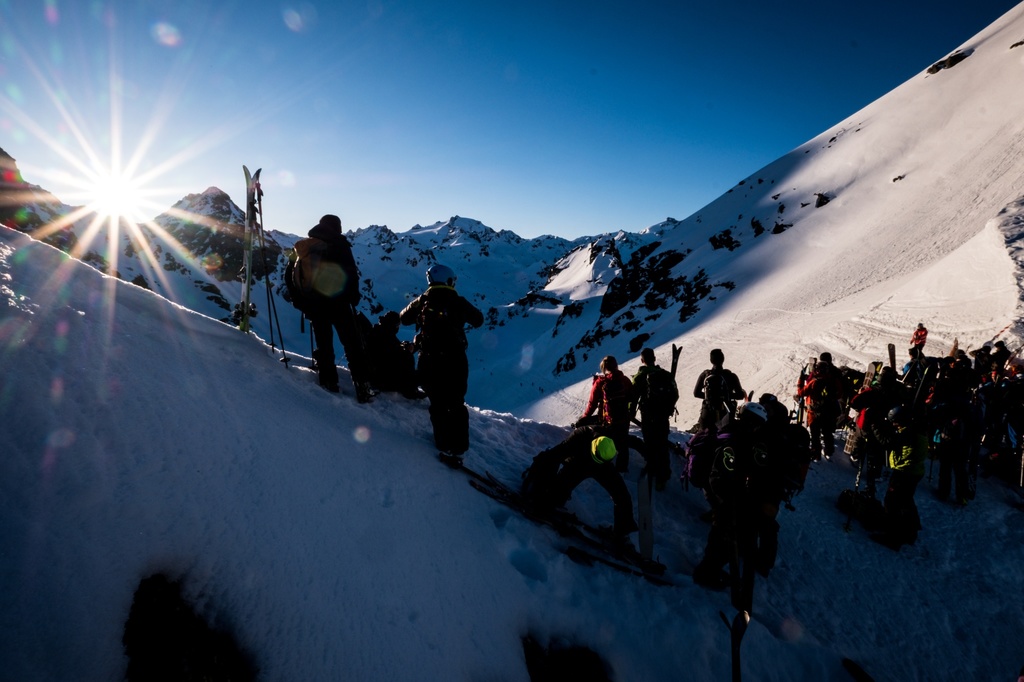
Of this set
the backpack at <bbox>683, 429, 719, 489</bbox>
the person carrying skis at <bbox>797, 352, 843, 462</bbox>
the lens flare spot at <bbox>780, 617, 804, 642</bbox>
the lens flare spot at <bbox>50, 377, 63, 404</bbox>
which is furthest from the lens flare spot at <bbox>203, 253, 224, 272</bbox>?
the lens flare spot at <bbox>780, 617, 804, 642</bbox>

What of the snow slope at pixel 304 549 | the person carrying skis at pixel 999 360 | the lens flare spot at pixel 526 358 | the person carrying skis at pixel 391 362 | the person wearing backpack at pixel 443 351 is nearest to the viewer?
the snow slope at pixel 304 549

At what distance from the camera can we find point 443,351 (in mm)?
5281

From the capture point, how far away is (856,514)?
23.4 ft

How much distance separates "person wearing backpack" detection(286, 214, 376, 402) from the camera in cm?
533

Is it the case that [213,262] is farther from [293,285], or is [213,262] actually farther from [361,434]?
[361,434]

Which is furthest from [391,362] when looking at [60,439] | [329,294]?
[60,439]

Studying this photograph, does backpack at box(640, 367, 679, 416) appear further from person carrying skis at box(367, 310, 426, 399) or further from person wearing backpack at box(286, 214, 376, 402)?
person wearing backpack at box(286, 214, 376, 402)

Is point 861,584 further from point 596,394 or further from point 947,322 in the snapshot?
point 947,322

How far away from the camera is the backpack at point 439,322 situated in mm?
5277

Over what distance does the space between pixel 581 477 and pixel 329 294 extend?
12.9ft

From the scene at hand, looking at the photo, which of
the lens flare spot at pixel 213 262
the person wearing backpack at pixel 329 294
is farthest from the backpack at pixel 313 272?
the lens flare spot at pixel 213 262

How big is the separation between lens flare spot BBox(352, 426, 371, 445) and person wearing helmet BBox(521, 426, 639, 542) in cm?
209

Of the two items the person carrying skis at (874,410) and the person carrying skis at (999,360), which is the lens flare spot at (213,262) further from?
the person carrying skis at (999,360)

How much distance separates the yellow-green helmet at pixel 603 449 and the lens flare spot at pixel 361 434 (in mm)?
2637
